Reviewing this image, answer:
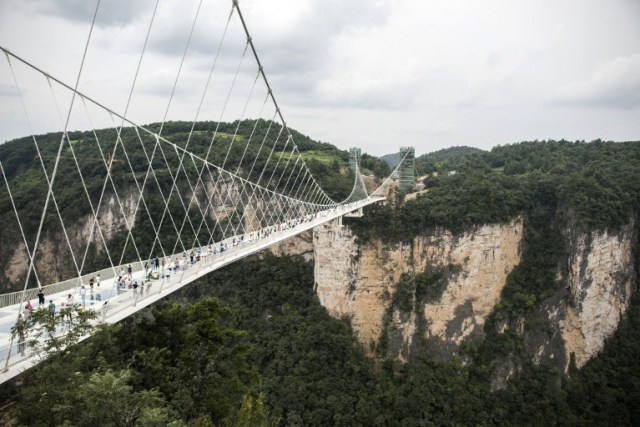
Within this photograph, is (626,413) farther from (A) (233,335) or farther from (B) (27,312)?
(B) (27,312)

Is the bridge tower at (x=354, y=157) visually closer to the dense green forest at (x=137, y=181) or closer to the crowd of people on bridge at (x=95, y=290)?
the dense green forest at (x=137, y=181)

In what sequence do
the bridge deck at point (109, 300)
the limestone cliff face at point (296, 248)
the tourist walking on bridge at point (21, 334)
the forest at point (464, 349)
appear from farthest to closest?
the limestone cliff face at point (296, 248)
the forest at point (464, 349)
the tourist walking on bridge at point (21, 334)
the bridge deck at point (109, 300)

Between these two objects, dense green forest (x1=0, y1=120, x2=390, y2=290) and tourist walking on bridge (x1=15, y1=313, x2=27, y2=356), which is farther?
dense green forest (x1=0, y1=120, x2=390, y2=290)

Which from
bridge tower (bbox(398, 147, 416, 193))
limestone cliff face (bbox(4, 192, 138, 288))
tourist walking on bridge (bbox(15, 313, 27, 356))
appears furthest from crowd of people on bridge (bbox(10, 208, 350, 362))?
limestone cliff face (bbox(4, 192, 138, 288))

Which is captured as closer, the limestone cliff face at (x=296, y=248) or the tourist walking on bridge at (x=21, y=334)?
the tourist walking on bridge at (x=21, y=334)

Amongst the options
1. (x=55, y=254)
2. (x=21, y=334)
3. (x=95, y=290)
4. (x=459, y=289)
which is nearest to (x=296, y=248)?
(x=459, y=289)

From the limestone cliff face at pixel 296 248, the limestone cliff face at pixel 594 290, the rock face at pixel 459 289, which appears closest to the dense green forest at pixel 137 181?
the limestone cliff face at pixel 296 248

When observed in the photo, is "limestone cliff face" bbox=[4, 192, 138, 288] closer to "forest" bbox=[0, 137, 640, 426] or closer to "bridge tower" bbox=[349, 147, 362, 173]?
"forest" bbox=[0, 137, 640, 426]
